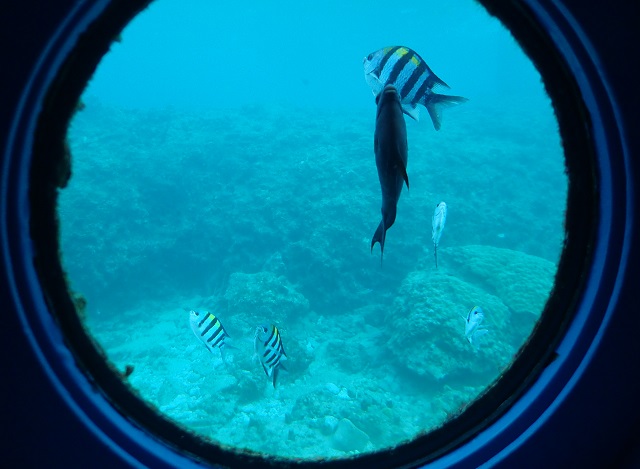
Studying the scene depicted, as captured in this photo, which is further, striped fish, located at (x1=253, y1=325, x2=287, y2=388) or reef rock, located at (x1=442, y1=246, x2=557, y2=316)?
reef rock, located at (x1=442, y1=246, x2=557, y2=316)

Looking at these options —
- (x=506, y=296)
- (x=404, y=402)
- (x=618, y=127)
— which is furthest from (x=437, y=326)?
(x=618, y=127)

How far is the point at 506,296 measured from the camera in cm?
981

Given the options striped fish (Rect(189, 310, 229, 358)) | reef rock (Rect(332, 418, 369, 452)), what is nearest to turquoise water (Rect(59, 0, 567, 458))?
reef rock (Rect(332, 418, 369, 452))

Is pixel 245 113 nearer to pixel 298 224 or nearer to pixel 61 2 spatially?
pixel 298 224

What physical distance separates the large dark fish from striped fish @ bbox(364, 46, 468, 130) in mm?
1146

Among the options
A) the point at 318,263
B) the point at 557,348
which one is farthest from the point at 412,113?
the point at 318,263

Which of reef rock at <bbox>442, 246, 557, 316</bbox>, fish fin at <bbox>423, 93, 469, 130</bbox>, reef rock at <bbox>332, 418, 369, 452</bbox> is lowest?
reef rock at <bbox>332, 418, 369, 452</bbox>

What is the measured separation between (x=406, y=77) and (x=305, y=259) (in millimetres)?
11024

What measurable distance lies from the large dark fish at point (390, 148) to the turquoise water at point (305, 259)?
0.60 meters

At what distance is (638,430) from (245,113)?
27039 mm

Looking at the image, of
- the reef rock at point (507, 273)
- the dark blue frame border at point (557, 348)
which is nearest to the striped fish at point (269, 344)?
the dark blue frame border at point (557, 348)

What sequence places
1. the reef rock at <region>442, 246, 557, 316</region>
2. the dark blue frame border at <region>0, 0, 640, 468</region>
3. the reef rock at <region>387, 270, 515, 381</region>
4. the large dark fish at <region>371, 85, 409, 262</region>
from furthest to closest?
the reef rock at <region>442, 246, 557, 316</region> < the reef rock at <region>387, 270, 515, 381</region> < the large dark fish at <region>371, 85, 409, 262</region> < the dark blue frame border at <region>0, 0, 640, 468</region>

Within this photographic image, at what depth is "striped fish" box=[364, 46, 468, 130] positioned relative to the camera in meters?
2.16

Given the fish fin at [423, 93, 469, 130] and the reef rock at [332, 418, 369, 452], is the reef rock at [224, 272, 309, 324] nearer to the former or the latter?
the reef rock at [332, 418, 369, 452]
